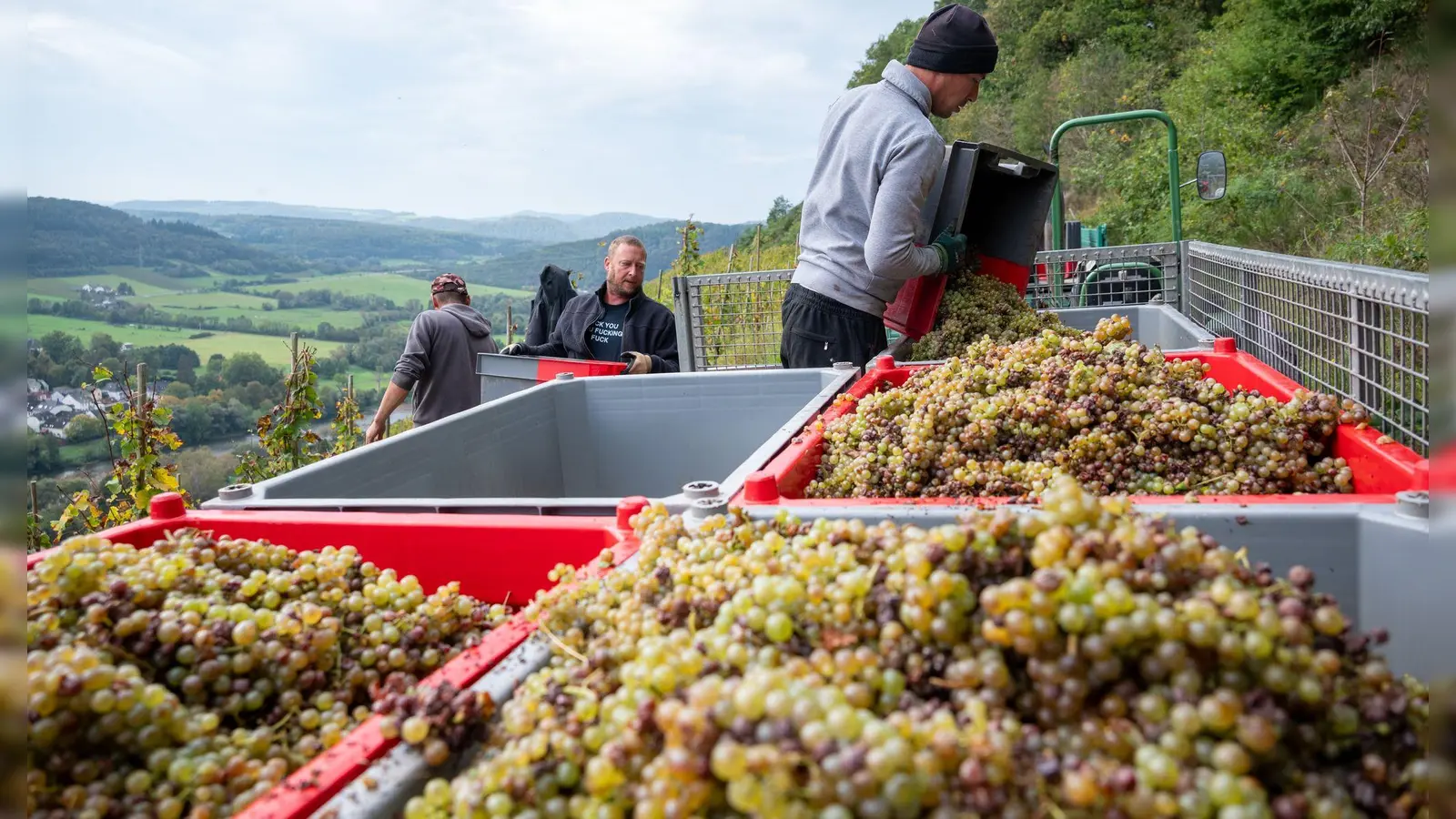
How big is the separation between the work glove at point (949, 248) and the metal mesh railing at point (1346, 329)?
0.89m

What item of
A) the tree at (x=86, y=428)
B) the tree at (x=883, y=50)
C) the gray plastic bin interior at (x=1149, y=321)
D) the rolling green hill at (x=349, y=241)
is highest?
the tree at (x=883, y=50)

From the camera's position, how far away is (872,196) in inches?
120

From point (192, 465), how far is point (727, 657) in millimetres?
6735

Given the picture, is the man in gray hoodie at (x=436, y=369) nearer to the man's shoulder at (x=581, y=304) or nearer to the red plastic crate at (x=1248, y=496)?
the man's shoulder at (x=581, y=304)

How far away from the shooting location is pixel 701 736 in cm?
68

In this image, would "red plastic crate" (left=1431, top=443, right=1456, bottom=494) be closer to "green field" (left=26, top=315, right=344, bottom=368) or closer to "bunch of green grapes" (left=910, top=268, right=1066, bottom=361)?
"bunch of green grapes" (left=910, top=268, right=1066, bottom=361)

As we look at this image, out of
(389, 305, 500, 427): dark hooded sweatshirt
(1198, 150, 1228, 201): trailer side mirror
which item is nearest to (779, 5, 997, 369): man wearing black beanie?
(1198, 150, 1228, 201): trailer side mirror

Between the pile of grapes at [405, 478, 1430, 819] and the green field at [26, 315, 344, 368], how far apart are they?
5855 millimetres

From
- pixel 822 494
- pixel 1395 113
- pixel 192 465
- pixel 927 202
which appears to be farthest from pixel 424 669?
pixel 1395 113

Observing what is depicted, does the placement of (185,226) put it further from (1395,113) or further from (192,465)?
(1395,113)

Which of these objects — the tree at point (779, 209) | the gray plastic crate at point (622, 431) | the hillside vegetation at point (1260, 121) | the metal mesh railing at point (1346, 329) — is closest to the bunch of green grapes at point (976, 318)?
the gray plastic crate at point (622, 431)

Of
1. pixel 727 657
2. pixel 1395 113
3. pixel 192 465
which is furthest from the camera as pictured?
pixel 1395 113

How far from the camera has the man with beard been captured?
5086 mm

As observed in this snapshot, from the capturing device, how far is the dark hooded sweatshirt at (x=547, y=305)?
5840mm
